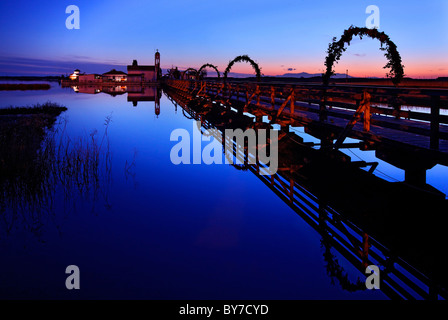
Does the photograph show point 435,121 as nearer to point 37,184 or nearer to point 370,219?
point 370,219

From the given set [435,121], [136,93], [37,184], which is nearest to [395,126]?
[435,121]

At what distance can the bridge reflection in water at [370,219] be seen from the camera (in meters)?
4.68

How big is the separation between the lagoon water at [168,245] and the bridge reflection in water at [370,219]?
0.62 ft

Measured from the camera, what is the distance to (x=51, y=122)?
2241 centimetres

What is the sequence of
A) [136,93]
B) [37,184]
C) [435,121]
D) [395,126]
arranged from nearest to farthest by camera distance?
[435,121], [395,126], [37,184], [136,93]

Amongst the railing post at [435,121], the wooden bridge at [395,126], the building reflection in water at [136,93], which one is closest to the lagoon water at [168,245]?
the wooden bridge at [395,126]

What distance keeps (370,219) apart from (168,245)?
A: 3.23 m

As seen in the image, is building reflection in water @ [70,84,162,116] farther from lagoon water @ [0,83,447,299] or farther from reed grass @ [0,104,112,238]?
lagoon water @ [0,83,447,299]

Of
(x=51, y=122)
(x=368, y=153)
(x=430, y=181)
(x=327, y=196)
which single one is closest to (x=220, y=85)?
(x=51, y=122)

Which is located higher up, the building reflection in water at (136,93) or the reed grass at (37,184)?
the building reflection in water at (136,93)

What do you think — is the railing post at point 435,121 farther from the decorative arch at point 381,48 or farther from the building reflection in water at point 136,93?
the building reflection in water at point 136,93

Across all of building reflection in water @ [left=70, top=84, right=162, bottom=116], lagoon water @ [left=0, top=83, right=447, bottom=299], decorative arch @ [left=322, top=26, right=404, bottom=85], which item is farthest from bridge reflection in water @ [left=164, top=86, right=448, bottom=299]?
building reflection in water @ [left=70, top=84, right=162, bottom=116]

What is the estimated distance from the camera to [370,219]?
20.5 feet

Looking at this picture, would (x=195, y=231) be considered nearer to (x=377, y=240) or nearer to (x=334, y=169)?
(x=377, y=240)
